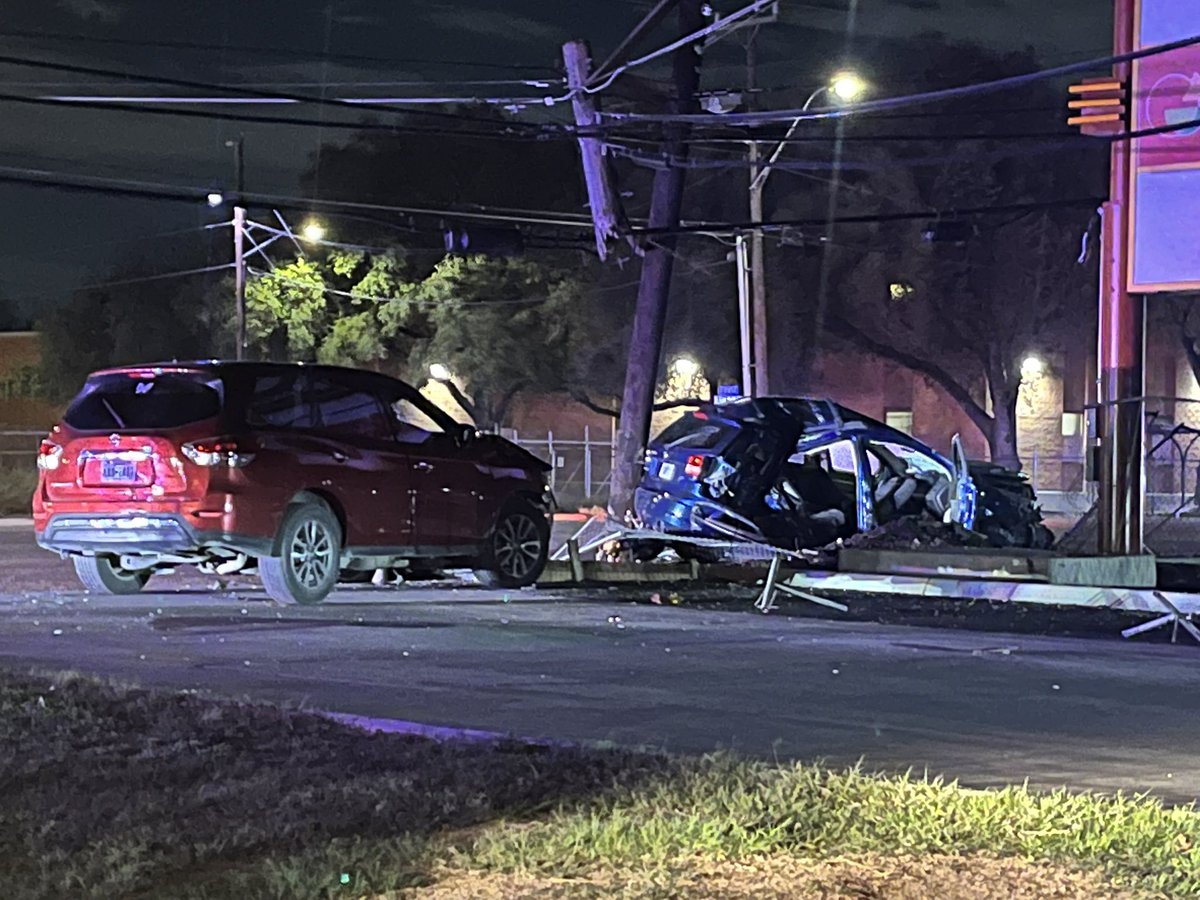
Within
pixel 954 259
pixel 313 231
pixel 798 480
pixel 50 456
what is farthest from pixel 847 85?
pixel 313 231

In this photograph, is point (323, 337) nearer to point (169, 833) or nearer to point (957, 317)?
point (957, 317)

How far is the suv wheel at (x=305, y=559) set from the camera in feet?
46.0

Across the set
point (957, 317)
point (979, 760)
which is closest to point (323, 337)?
point (957, 317)

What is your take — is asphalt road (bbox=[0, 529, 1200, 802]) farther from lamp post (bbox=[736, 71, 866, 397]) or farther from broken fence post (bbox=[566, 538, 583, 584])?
lamp post (bbox=[736, 71, 866, 397])

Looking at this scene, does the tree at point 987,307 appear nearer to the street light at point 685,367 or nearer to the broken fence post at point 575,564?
the street light at point 685,367

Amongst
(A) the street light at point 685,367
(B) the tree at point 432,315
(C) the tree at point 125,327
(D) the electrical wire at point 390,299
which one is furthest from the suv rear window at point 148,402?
(C) the tree at point 125,327

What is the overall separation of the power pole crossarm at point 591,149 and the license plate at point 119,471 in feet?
35.2

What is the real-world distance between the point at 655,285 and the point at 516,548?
10.2 m

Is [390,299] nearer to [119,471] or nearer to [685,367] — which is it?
[685,367]

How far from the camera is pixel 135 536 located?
13.6m

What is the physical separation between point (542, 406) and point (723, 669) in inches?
1793

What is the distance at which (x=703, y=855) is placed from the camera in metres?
5.79

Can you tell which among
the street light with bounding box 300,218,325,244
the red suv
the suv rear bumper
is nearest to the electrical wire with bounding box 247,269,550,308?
the street light with bounding box 300,218,325,244

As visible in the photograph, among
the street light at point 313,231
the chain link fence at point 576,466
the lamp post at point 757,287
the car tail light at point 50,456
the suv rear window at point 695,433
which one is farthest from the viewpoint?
the chain link fence at point 576,466
